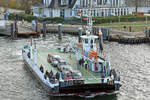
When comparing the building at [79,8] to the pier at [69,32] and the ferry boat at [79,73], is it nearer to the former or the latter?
the pier at [69,32]

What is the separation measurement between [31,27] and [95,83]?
213 feet

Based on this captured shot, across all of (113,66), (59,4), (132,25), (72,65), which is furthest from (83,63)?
(59,4)

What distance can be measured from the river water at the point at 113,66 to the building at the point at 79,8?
1319 inches

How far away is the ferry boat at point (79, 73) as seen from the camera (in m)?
50.8

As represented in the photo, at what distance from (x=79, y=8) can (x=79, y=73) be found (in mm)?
73827

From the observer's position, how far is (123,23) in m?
115

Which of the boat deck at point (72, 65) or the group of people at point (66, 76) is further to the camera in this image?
the boat deck at point (72, 65)

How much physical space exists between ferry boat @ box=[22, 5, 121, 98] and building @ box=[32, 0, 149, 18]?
5945 cm

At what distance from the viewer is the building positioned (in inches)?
4946

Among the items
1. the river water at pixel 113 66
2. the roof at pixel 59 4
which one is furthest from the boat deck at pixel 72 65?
the roof at pixel 59 4

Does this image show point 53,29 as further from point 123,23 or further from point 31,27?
point 123,23

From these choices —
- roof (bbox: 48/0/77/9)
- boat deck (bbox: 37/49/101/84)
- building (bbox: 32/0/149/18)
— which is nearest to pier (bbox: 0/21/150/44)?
building (bbox: 32/0/149/18)

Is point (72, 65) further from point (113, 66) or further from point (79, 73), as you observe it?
point (113, 66)

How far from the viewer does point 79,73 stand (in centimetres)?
5319
